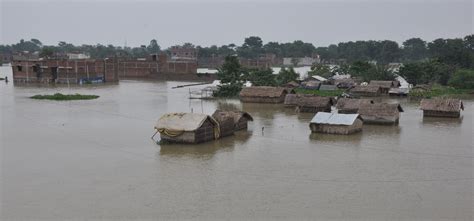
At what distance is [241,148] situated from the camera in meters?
15.7

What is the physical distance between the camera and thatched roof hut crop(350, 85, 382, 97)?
34219 mm

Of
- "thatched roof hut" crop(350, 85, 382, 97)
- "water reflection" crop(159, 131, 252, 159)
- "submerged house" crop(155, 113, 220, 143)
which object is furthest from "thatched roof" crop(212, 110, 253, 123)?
"thatched roof hut" crop(350, 85, 382, 97)

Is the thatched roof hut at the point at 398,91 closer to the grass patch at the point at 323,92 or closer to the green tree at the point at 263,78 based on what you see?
the grass patch at the point at 323,92

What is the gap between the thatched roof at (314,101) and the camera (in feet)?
80.3

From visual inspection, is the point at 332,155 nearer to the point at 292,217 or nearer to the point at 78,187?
the point at 292,217

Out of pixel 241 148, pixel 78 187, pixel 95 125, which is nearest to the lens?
pixel 78 187

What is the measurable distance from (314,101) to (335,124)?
6.76 meters

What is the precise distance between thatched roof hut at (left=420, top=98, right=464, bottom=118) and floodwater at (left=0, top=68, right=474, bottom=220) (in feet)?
7.22

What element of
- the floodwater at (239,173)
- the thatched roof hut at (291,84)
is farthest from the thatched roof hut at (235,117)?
the thatched roof hut at (291,84)

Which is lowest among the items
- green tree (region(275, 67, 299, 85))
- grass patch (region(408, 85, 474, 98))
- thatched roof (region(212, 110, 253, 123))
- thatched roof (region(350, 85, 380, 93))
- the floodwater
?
the floodwater

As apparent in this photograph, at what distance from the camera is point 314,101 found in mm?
24688

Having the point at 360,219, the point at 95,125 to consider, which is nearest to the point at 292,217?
the point at 360,219

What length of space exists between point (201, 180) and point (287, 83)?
1090 inches

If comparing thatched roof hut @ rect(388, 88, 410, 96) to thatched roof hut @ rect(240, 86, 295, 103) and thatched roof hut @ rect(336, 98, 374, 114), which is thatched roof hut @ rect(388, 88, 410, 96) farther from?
thatched roof hut @ rect(336, 98, 374, 114)
